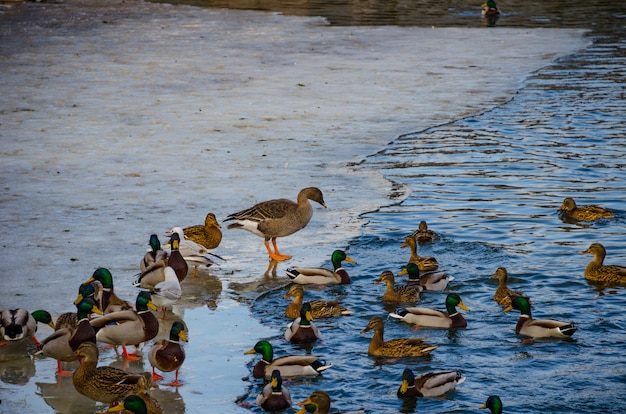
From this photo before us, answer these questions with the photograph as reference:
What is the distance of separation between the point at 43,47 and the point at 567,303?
23.3 meters

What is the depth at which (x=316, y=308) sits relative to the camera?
431 inches

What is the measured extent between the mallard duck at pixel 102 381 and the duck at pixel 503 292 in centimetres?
437

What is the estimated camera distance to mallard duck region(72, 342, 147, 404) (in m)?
8.48

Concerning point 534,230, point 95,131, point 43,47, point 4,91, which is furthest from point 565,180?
point 43,47

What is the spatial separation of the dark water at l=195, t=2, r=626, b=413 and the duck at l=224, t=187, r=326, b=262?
31.0 inches

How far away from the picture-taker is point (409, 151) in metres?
18.7

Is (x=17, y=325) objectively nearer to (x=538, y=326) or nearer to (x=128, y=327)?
(x=128, y=327)

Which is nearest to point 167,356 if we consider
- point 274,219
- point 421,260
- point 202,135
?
point 274,219

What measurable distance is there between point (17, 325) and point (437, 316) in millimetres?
4288

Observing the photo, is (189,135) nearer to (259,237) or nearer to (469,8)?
(259,237)

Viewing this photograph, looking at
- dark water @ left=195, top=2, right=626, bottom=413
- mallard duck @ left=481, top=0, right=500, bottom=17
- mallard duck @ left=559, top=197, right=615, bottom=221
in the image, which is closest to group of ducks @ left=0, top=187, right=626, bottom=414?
dark water @ left=195, top=2, right=626, bottom=413

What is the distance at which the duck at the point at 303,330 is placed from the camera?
396 inches

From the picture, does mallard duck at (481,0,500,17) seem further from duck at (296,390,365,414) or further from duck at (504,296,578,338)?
duck at (296,390,365,414)

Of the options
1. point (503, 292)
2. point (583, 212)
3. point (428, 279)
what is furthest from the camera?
point (583, 212)
